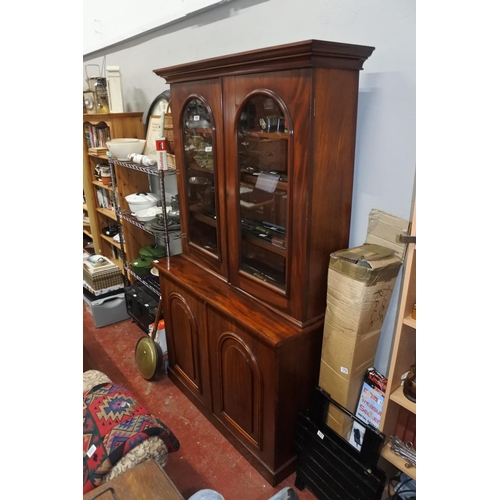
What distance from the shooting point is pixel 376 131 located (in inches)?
54.5

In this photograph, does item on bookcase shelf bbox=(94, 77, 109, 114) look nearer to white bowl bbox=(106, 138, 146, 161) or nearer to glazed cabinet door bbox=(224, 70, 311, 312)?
white bowl bbox=(106, 138, 146, 161)

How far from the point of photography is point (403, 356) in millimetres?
1272

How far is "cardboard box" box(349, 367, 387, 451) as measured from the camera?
57.4 inches

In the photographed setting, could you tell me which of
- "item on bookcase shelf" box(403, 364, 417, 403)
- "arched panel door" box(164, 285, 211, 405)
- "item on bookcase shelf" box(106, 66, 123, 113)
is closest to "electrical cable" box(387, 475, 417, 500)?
"item on bookcase shelf" box(403, 364, 417, 403)

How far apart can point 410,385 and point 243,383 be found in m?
0.69

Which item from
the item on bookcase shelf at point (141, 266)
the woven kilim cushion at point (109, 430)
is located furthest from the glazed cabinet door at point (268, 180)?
the item on bookcase shelf at point (141, 266)

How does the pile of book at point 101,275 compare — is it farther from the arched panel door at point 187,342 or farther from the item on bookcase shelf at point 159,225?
the arched panel door at point 187,342

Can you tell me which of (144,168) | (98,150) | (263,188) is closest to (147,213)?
(144,168)

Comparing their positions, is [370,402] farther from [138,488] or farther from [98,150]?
[98,150]

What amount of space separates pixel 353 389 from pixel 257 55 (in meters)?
1.30

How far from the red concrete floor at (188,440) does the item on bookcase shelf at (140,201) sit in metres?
0.99
